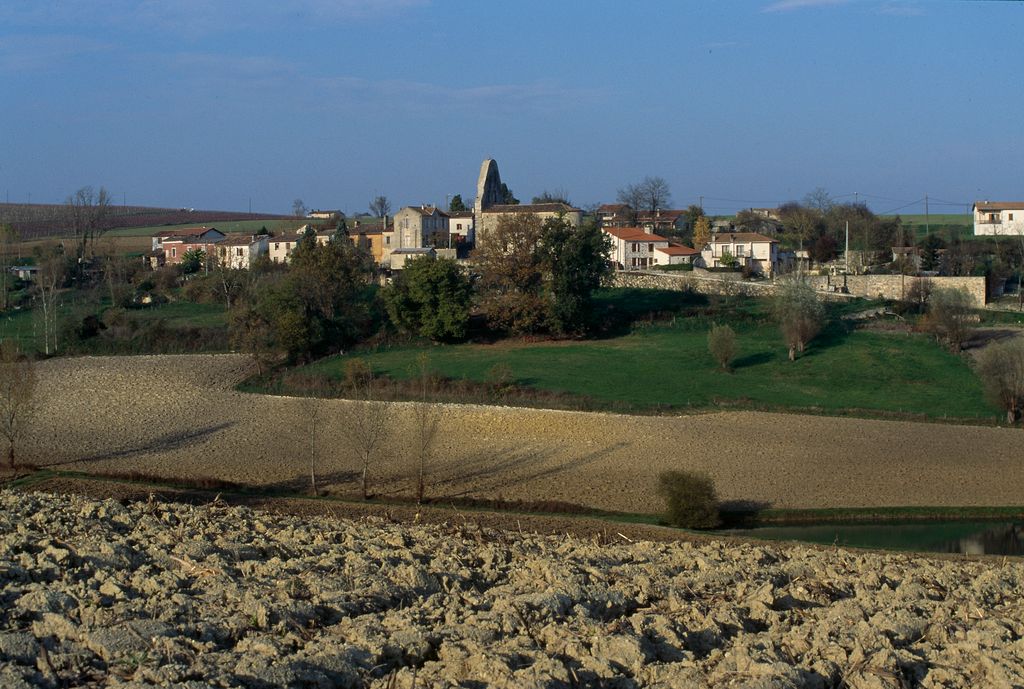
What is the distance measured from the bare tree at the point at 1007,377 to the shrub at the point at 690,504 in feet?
54.1

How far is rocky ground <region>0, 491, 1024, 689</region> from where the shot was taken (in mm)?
11734

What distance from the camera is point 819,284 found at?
215ft

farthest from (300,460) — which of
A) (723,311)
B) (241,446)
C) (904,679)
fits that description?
(723,311)

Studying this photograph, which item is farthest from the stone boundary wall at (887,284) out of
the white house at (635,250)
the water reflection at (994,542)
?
the water reflection at (994,542)

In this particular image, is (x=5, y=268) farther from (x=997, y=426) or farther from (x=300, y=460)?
(x=997, y=426)

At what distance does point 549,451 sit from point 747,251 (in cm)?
4838

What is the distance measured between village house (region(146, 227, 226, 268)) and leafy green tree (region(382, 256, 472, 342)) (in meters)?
34.0

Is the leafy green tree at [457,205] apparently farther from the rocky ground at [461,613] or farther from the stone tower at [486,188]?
the rocky ground at [461,613]

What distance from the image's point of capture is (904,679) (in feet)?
39.3

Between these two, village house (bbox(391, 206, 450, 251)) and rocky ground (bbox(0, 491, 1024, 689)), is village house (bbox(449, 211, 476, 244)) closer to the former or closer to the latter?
village house (bbox(391, 206, 450, 251))

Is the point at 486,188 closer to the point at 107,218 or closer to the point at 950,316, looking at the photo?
the point at 950,316

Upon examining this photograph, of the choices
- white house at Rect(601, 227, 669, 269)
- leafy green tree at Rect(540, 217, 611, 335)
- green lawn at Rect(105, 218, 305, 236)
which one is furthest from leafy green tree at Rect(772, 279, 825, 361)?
green lawn at Rect(105, 218, 305, 236)

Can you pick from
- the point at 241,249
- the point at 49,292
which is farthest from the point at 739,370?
the point at 241,249

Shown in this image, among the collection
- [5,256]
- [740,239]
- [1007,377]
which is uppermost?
[740,239]
